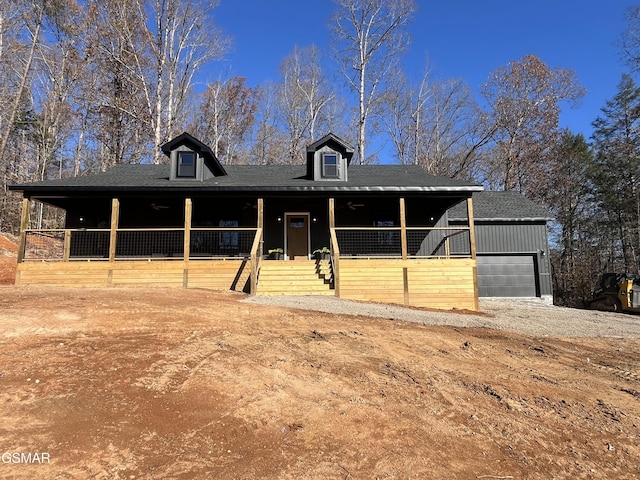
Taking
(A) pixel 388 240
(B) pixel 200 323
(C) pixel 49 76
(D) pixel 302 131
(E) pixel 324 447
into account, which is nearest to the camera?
(E) pixel 324 447

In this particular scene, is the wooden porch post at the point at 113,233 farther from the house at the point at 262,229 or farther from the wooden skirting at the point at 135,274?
the wooden skirting at the point at 135,274

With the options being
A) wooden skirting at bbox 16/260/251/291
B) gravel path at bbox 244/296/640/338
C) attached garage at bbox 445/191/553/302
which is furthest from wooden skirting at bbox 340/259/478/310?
attached garage at bbox 445/191/553/302

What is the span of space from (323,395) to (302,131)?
26.6m

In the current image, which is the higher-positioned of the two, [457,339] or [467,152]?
[467,152]

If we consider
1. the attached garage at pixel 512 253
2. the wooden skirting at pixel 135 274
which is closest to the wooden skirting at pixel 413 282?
the wooden skirting at pixel 135 274

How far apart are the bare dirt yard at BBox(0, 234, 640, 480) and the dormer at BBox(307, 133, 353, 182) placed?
872cm

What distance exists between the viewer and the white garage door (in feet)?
52.0

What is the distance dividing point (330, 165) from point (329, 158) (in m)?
0.30

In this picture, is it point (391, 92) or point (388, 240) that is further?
point (391, 92)

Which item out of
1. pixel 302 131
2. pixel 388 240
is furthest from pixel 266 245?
pixel 302 131

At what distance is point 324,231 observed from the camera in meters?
14.7

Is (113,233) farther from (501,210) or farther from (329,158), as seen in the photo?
(501,210)

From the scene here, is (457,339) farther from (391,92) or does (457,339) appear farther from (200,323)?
(391,92)

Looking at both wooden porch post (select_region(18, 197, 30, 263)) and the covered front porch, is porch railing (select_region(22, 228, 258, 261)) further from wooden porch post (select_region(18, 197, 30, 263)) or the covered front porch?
wooden porch post (select_region(18, 197, 30, 263))
